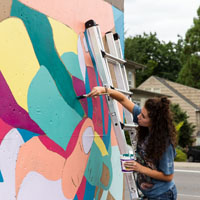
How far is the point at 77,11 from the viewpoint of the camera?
155 inches

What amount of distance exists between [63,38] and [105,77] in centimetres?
57

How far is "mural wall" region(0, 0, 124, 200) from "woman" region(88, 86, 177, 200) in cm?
65

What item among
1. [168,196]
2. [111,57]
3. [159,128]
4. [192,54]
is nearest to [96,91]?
[111,57]

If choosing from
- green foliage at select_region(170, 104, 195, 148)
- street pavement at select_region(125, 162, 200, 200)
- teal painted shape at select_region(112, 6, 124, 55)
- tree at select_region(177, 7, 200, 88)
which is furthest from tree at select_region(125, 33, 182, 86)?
teal painted shape at select_region(112, 6, 124, 55)

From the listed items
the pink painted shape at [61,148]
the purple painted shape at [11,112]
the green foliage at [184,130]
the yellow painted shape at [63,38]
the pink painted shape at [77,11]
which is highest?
the pink painted shape at [77,11]

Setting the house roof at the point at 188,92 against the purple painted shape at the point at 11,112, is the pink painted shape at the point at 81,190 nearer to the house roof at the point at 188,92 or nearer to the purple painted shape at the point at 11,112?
the purple painted shape at the point at 11,112

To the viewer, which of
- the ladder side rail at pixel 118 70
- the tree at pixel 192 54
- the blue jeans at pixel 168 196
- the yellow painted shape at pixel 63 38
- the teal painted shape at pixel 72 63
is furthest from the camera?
the tree at pixel 192 54

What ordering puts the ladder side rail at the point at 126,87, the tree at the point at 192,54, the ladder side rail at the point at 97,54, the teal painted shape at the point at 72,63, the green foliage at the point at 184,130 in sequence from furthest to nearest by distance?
the tree at the point at 192,54 → the green foliage at the point at 184,130 → the ladder side rail at the point at 126,87 → the ladder side rail at the point at 97,54 → the teal painted shape at the point at 72,63

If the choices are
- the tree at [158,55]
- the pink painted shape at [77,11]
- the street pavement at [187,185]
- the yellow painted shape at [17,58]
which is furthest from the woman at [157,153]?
the tree at [158,55]

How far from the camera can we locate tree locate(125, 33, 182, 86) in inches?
2016

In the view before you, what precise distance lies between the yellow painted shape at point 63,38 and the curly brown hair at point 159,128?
991mm

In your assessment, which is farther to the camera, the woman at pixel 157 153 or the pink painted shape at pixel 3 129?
the woman at pixel 157 153

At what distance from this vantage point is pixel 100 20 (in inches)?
172

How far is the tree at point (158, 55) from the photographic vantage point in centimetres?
5122
